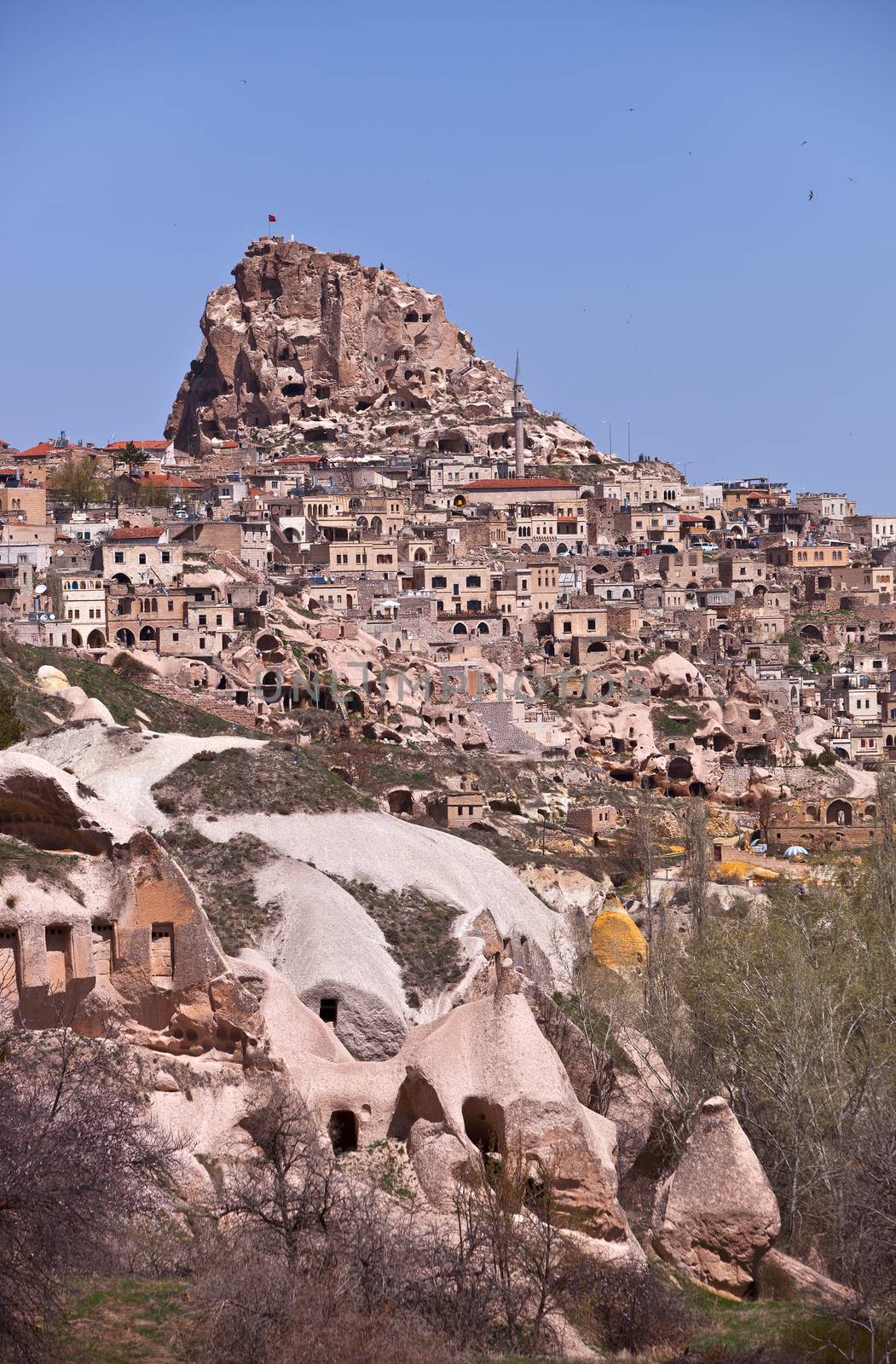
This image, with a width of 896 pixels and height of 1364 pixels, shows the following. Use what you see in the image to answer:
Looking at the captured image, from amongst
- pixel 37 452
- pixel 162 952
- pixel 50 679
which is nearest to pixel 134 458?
pixel 37 452

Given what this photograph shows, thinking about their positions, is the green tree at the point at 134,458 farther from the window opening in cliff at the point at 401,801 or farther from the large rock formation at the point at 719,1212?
the large rock formation at the point at 719,1212

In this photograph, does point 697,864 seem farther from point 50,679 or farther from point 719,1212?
point 719,1212

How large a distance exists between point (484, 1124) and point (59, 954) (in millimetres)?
5243

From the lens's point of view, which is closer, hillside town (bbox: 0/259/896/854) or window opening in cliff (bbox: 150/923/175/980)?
window opening in cliff (bbox: 150/923/175/980)

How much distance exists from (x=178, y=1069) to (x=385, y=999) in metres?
5.49

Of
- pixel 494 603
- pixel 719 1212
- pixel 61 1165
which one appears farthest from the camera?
pixel 494 603

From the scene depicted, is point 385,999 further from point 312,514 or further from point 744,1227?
point 312,514

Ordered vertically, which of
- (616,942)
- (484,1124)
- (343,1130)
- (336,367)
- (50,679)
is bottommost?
(616,942)

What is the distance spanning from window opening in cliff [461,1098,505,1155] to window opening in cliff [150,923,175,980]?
4225mm

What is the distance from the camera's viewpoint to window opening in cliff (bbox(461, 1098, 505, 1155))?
21047 mm

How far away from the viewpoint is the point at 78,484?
98.6 metres

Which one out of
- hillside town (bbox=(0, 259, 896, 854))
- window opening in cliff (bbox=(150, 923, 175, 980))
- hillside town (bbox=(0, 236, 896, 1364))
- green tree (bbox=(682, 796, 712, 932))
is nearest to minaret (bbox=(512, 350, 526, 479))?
hillside town (bbox=(0, 259, 896, 854))

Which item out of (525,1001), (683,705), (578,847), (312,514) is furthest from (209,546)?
(525,1001)

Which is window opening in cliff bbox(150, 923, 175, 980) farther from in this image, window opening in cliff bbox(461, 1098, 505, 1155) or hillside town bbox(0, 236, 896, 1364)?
window opening in cliff bbox(461, 1098, 505, 1155)
